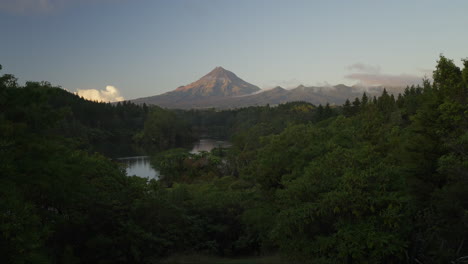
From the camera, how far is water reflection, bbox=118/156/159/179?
128 feet

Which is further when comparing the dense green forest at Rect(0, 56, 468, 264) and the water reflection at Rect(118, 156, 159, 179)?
the water reflection at Rect(118, 156, 159, 179)

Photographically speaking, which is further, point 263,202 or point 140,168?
point 140,168

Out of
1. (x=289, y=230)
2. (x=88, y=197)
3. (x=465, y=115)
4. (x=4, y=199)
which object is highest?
(x=465, y=115)

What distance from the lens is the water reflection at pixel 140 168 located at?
1532 inches

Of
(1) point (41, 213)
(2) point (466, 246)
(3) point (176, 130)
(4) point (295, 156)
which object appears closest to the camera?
(1) point (41, 213)

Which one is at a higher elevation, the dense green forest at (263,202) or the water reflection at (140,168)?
the dense green forest at (263,202)

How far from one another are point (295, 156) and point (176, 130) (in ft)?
219

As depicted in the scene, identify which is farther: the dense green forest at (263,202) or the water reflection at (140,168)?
the water reflection at (140,168)

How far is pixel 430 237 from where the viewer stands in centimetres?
1041

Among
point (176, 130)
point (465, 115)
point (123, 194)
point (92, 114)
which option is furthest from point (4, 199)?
point (92, 114)

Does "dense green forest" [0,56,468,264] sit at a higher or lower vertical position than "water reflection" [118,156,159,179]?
higher

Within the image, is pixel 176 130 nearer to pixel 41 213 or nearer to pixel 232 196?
pixel 232 196

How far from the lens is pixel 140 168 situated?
43906 millimetres

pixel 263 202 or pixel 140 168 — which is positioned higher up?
pixel 263 202
